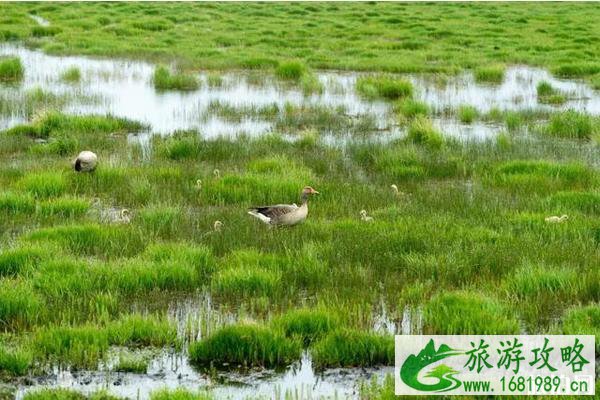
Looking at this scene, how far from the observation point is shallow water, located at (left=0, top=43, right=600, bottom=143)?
19.1 meters

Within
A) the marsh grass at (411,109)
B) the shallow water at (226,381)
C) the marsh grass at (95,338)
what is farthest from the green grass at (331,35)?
the shallow water at (226,381)

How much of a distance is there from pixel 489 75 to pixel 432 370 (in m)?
20.0

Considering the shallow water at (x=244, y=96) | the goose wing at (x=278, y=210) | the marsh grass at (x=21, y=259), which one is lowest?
the shallow water at (x=244, y=96)

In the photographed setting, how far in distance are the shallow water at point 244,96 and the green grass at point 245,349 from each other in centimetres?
942

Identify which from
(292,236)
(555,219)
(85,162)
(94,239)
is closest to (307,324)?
(292,236)

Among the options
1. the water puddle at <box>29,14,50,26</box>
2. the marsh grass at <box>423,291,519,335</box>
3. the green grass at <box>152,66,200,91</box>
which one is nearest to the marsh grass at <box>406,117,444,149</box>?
the marsh grass at <box>423,291,519,335</box>

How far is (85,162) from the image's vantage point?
13836 millimetres

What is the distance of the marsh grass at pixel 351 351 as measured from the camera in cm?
760

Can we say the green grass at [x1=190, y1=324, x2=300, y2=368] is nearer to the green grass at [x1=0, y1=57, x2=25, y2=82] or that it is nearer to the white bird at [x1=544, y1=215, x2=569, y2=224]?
the white bird at [x1=544, y1=215, x2=569, y2=224]

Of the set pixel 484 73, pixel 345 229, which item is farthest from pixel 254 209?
pixel 484 73

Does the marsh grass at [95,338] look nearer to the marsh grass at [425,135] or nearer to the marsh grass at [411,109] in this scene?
the marsh grass at [425,135]

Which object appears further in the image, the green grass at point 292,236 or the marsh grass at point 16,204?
the marsh grass at point 16,204

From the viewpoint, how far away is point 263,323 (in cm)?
812

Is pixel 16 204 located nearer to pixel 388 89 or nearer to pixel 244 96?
pixel 244 96
